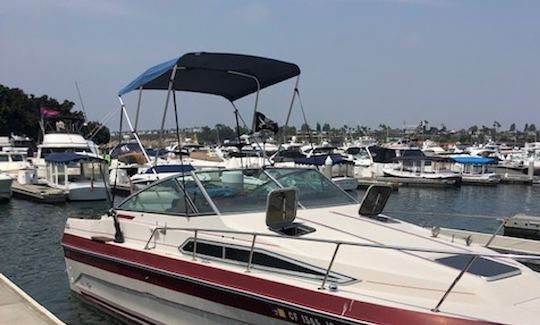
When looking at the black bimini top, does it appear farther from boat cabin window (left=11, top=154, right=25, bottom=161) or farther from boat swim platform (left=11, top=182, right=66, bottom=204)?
boat cabin window (left=11, top=154, right=25, bottom=161)

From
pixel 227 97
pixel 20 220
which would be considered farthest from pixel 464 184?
pixel 227 97

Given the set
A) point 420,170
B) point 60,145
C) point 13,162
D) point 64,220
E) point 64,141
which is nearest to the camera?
point 64,220

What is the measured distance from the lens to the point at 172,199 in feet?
23.1

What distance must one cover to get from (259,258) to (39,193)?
20896mm

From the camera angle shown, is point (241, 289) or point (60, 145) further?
point (60, 145)

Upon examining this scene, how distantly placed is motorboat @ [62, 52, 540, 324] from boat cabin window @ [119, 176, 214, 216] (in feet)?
0.05

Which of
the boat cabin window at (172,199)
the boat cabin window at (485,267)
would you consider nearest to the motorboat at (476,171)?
the boat cabin window at (172,199)

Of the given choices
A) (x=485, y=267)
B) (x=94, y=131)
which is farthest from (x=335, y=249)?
(x=94, y=131)

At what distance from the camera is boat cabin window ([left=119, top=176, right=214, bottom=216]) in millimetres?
6715

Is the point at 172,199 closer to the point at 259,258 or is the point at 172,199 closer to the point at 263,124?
the point at 259,258

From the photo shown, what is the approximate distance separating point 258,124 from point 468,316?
17.1ft

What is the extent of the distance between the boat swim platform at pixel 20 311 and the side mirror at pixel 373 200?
3850 millimetres

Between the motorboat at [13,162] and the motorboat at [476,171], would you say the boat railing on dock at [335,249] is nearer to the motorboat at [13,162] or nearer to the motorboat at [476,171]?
the motorboat at [13,162]

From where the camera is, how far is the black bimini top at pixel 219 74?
24.0 ft
